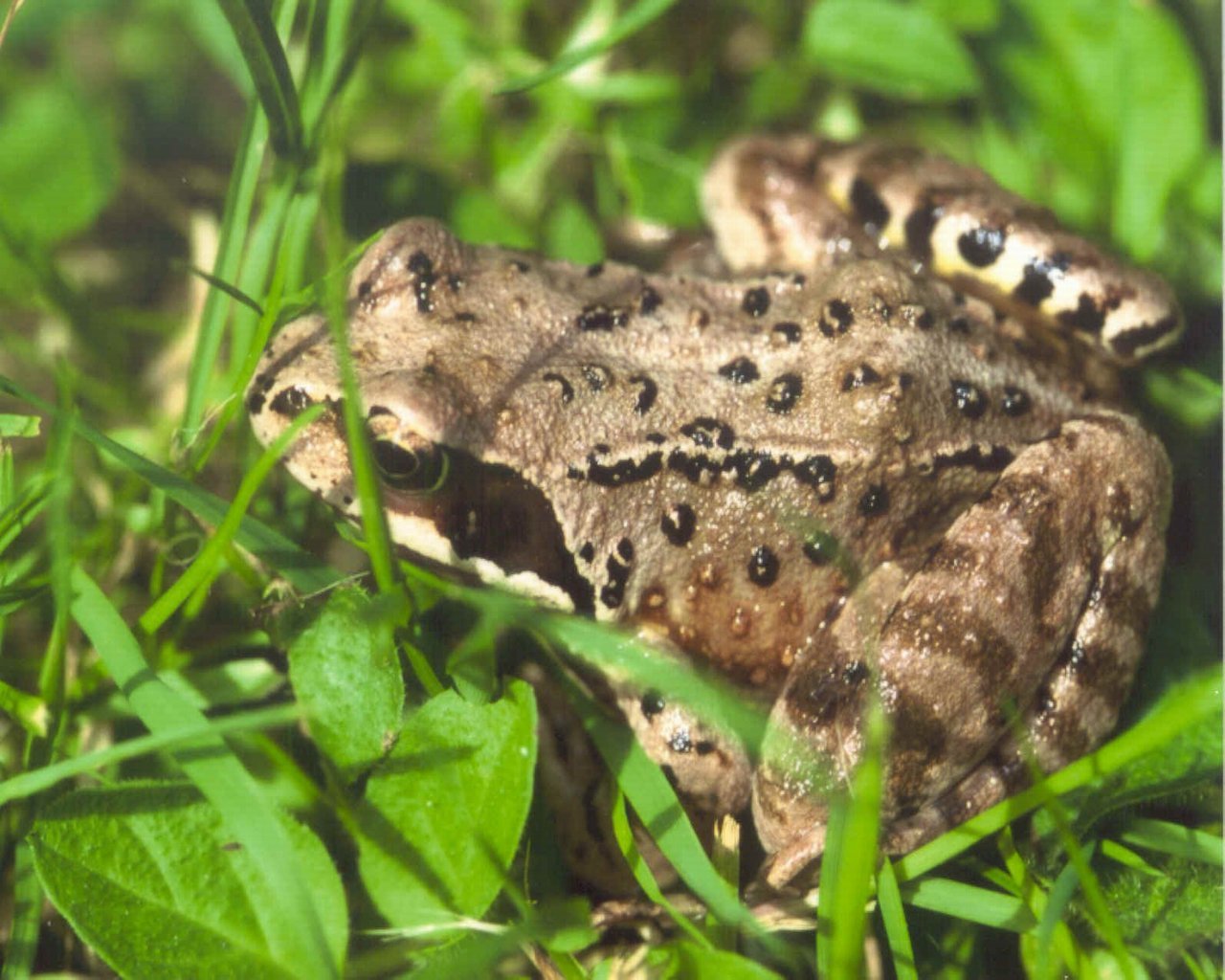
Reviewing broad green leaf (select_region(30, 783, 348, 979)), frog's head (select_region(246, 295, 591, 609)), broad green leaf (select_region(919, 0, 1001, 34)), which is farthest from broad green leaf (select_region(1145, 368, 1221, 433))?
broad green leaf (select_region(30, 783, 348, 979))

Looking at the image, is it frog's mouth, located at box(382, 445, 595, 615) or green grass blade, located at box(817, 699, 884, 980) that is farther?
frog's mouth, located at box(382, 445, 595, 615)

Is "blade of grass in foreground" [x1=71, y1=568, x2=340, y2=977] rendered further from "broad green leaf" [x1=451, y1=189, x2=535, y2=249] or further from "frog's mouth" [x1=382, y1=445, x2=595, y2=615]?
"broad green leaf" [x1=451, y1=189, x2=535, y2=249]

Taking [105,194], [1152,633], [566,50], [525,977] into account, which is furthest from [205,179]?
[1152,633]

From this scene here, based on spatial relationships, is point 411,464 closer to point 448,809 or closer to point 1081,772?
point 448,809

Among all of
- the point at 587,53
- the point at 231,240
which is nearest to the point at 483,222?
the point at 587,53

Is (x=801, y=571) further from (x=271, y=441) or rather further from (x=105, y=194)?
(x=105, y=194)

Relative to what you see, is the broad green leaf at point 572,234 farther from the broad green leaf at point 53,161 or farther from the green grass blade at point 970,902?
the green grass blade at point 970,902

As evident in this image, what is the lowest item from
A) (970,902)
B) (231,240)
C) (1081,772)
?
(970,902)
